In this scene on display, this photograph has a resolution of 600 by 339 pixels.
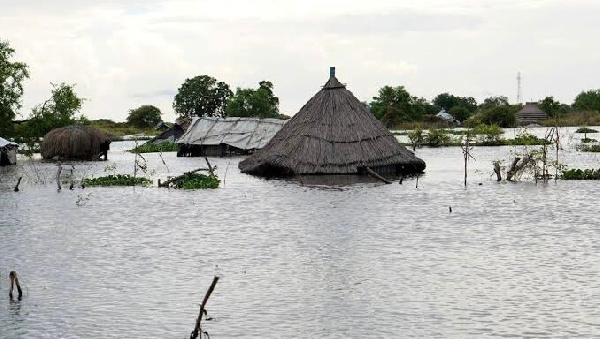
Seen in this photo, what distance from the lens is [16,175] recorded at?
42.1m

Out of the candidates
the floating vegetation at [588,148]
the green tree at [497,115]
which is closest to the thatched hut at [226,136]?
the floating vegetation at [588,148]

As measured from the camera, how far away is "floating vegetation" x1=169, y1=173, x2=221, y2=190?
33.0 meters

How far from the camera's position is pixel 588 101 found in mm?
134375

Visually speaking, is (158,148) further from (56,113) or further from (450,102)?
(450,102)

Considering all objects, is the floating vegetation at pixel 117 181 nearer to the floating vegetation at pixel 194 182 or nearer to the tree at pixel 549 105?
the floating vegetation at pixel 194 182

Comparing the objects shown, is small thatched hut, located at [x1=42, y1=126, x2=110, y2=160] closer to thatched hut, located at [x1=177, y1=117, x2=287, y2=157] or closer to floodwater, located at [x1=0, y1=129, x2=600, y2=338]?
thatched hut, located at [x1=177, y1=117, x2=287, y2=157]

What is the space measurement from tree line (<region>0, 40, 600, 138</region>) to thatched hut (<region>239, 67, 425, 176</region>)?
21690 mm

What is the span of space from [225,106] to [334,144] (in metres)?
82.8

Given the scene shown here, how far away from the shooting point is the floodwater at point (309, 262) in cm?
1280

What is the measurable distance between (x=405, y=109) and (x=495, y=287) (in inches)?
3954

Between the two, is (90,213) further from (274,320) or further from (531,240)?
(274,320)

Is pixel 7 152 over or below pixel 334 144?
below

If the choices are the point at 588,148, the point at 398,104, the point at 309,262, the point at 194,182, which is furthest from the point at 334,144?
the point at 398,104

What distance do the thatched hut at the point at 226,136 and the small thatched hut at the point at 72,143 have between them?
231 inches
